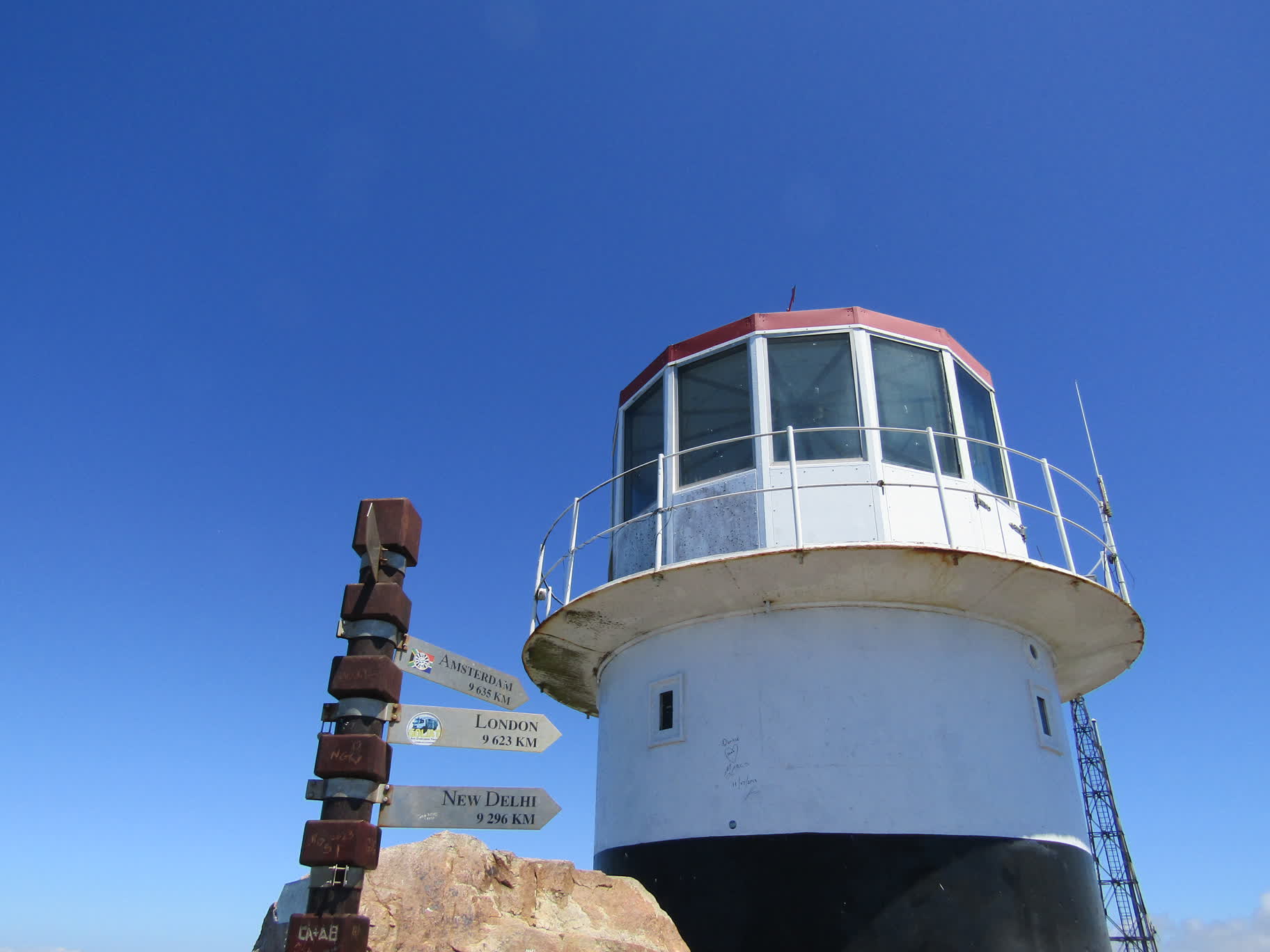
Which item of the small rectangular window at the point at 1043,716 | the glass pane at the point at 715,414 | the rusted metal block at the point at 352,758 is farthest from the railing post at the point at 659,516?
the rusted metal block at the point at 352,758

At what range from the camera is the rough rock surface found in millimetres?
5738

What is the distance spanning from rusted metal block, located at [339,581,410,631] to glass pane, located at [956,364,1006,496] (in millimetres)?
7220

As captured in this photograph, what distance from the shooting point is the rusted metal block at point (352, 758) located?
444 centimetres

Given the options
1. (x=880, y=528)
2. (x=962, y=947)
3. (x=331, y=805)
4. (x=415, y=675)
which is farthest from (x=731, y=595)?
(x=331, y=805)

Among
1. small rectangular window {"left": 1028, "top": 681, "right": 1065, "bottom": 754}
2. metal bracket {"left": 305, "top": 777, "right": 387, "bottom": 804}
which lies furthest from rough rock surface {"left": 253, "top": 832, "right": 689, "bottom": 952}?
small rectangular window {"left": 1028, "top": 681, "right": 1065, "bottom": 754}

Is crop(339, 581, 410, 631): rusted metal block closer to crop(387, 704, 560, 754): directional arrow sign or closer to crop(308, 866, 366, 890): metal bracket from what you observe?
crop(387, 704, 560, 754): directional arrow sign

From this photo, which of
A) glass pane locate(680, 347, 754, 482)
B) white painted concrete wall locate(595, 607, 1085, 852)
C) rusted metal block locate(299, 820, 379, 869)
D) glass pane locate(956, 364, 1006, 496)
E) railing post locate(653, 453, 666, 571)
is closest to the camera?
rusted metal block locate(299, 820, 379, 869)

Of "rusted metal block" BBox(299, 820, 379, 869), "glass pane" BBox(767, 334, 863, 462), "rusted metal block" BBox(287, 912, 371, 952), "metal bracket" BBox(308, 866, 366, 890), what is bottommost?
"rusted metal block" BBox(287, 912, 371, 952)

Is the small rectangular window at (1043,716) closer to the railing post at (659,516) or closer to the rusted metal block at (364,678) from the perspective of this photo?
the railing post at (659,516)

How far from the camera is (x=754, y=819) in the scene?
8070 mm

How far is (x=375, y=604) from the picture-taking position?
476cm

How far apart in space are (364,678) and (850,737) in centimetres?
514

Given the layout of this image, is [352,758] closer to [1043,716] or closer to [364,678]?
[364,678]

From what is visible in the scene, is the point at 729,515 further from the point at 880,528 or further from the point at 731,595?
the point at 880,528
